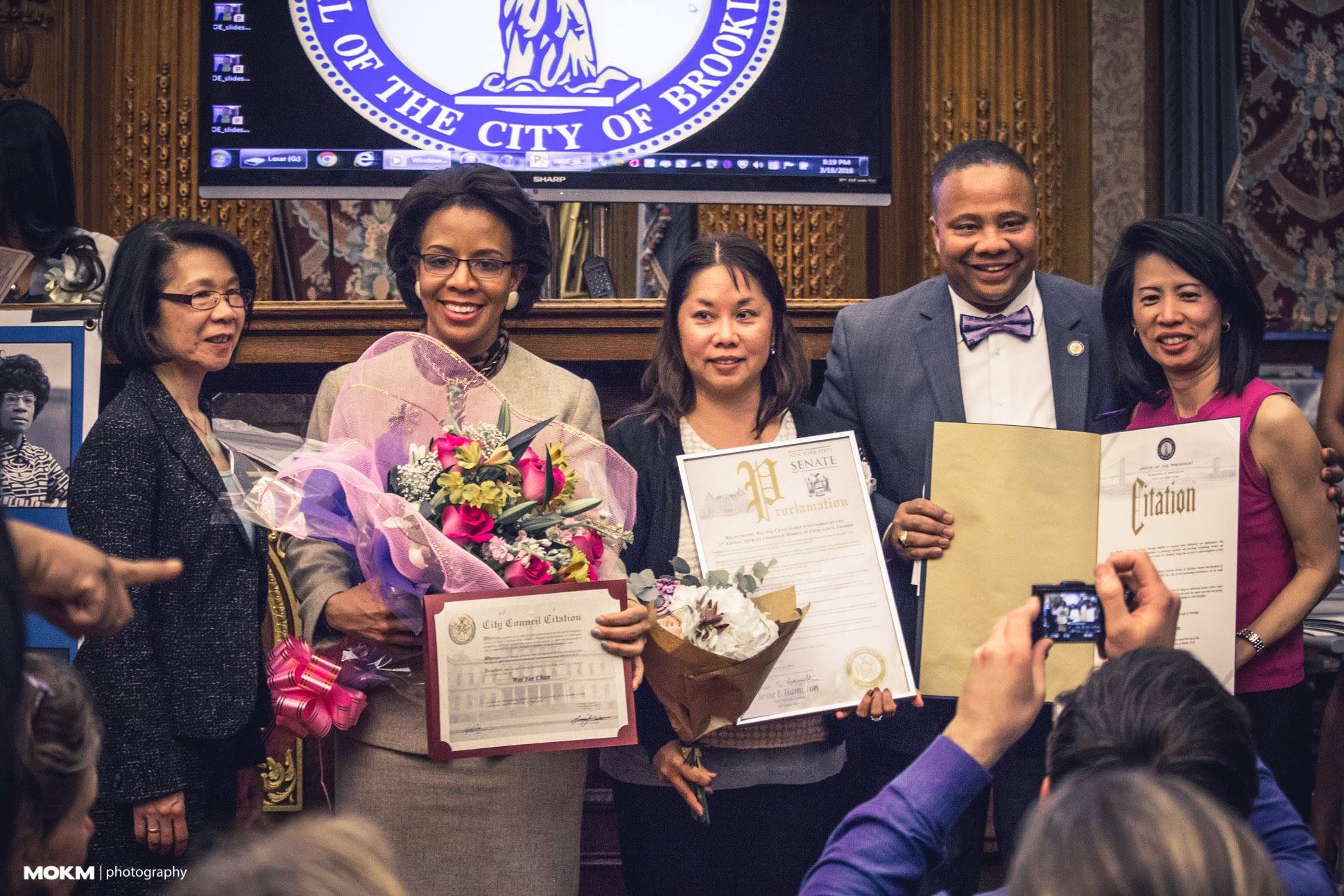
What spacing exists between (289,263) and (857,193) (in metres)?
2.22

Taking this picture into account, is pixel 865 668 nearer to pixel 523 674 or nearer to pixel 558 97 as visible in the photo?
pixel 523 674

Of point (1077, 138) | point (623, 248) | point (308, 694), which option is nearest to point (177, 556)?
point (308, 694)

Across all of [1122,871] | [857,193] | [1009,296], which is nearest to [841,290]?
[857,193]

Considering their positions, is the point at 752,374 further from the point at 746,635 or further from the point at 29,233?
the point at 29,233

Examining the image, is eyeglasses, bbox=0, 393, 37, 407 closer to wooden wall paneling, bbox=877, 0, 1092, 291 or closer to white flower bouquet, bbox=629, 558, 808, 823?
white flower bouquet, bbox=629, 558, 808, 823

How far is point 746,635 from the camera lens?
211 centimetres

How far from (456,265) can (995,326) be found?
3.42 ft

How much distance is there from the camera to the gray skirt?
220 cm

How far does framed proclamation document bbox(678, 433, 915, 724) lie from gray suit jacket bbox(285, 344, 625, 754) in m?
0.20

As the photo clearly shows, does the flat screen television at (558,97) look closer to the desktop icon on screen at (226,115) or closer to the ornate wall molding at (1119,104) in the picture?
the desktop icon on screen at (226,115)

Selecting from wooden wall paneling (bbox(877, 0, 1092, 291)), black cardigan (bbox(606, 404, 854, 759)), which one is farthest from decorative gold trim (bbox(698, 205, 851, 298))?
black cardigan (bbox(606, 404, 854, 759))

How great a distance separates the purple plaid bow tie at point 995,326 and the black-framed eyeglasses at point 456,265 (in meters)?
0.92

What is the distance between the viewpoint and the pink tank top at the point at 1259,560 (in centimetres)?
237

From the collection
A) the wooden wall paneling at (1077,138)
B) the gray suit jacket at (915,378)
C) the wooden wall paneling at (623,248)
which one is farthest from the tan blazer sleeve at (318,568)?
the wooden wall paneling at (1077,138)
